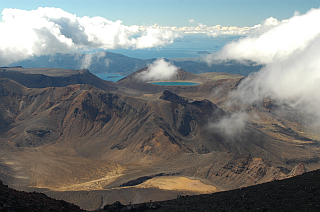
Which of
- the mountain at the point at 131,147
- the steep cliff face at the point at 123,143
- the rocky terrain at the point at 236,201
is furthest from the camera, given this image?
the steep cliff face at the point at 123,143

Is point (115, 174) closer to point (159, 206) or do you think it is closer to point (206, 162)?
point (206, 162)

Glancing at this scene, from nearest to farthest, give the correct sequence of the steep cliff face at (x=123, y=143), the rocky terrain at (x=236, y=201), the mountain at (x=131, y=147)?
the rocky terrain at (x=236, y=201) < the mountain at (x=131, y=147) < the steep cliff face at (x=123, y=143)

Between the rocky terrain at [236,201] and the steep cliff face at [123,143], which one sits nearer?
the rocky terrain at [236,201]

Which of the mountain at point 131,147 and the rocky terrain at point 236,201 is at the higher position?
the rocky terrain at point 236,201

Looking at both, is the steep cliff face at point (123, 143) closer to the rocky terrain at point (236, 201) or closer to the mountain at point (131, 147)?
the mountain at point (131, 147)

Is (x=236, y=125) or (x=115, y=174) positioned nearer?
(x=115, y=174)

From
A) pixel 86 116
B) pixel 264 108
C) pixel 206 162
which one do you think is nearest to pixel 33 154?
pixel 86 116

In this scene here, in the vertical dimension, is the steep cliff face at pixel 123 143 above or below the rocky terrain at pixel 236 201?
below

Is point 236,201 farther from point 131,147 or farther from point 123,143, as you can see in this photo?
point 123,143

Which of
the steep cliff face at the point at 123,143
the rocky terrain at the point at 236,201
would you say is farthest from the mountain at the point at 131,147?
the rocky terrain at the point at 236,201
